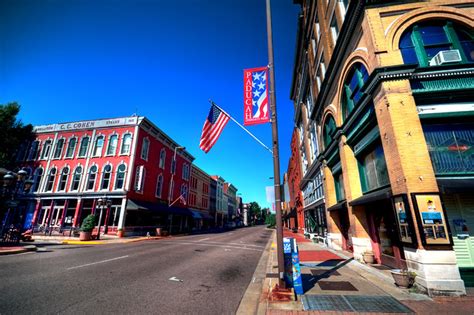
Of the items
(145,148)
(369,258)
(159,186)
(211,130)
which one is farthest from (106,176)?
(369,258)

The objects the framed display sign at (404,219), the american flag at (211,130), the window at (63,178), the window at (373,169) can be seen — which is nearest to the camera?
the framed display sign at (404,219)

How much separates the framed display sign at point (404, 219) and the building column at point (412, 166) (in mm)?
106

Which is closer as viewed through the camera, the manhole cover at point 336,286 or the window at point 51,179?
the manhole cover at point 336,286

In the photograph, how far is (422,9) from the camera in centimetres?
844

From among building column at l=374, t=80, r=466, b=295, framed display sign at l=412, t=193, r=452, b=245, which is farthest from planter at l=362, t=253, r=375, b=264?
framed display sign at l=412, t=193, r=452, b=245

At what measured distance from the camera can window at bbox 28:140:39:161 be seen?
28.9 m

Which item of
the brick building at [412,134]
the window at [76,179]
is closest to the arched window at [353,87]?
the brick building at [412,134]

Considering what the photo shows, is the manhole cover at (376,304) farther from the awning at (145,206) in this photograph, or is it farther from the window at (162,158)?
the window at (162,158)

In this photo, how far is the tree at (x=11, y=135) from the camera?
28188 mm

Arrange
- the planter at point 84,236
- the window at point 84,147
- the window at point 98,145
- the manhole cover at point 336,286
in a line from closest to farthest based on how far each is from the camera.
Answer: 1. the manhole cover at point 336,286
2. the planter at point 84,236
3. the window at point 98,145
4. the window at point 84,147

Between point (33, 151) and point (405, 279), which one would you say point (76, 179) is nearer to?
point (33, 151)

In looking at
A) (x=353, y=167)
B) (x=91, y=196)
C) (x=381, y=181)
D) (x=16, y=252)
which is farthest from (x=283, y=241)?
(x=91, y=196)

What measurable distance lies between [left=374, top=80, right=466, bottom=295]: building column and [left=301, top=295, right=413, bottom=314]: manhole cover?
1550 mm

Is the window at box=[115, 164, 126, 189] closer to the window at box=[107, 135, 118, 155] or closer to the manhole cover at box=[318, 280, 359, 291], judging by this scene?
the window at box=[107, 135, 118, 155]
